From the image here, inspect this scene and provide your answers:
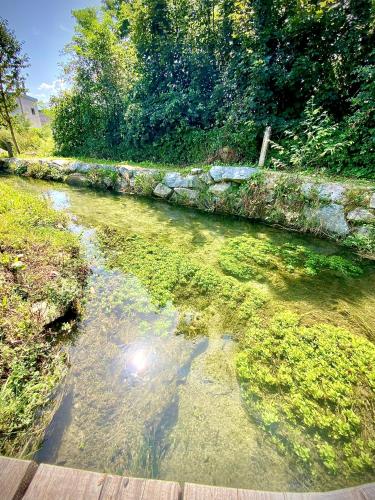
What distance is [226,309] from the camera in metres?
3.13

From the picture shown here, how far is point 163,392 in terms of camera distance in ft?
6.81

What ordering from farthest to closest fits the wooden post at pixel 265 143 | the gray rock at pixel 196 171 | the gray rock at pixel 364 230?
the gray rock at pixel 196 171 → the wooden post at pixel 265 143 → the gray rock at pixel 364 230

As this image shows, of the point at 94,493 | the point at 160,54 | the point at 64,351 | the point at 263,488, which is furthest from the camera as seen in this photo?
the point at 160,54

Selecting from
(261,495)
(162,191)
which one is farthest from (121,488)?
(162,191)

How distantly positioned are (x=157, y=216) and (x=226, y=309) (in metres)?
4.07

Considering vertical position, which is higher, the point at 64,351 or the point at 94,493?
the point at 94,493

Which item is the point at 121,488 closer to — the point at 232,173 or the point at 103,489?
the point at 103,489

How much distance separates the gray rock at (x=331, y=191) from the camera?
5094 millimetres

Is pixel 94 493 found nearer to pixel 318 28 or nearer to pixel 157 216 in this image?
pixel 157 216

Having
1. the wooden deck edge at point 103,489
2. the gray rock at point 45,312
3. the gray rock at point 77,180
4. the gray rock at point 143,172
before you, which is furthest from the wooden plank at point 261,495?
the gray rock at point 77,180

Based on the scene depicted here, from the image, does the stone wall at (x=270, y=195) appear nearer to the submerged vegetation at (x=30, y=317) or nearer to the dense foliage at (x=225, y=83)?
the dense foliage at (x=225, y=83)

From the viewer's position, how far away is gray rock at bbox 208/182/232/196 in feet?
22.5

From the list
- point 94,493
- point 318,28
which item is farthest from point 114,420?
point 318,28

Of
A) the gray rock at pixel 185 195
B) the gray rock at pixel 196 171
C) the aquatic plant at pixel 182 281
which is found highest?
the gray rock at pixel 196 171
